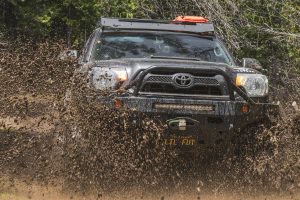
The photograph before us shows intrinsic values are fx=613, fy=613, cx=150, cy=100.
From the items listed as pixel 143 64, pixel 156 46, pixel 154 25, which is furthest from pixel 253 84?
pixel 154 25

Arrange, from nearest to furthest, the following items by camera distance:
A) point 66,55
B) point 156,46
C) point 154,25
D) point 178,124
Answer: point 178,124 < point 66,55 < point 156,46 < point 154,25

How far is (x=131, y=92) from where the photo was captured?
581 cm

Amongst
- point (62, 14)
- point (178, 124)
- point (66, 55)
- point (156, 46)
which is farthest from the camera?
point (62, 14)

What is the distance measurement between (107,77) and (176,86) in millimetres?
666

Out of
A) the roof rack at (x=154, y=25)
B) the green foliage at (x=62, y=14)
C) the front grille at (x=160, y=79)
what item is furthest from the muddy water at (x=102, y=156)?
the green foliage at (x=62, y=14)

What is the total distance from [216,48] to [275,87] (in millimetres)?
6426

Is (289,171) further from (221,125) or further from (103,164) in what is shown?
(103,164)

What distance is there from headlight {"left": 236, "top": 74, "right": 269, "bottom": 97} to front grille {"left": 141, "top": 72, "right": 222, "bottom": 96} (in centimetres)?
33

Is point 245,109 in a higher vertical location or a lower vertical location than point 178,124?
higher

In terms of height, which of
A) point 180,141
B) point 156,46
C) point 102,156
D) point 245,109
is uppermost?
point 156,46

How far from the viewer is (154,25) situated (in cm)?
763

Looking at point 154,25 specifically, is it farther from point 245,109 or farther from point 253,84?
point 245,109

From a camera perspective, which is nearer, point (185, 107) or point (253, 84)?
point (185, 107)

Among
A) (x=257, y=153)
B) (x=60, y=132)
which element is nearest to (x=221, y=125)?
(x=257, y=153)
